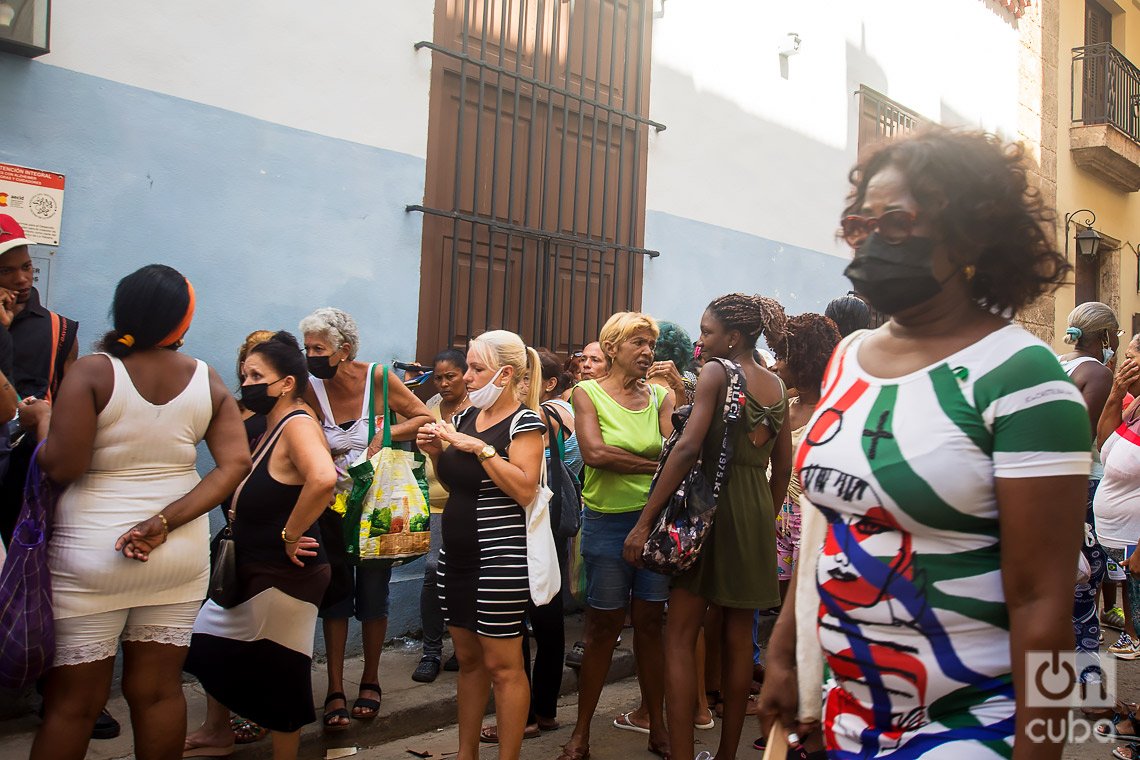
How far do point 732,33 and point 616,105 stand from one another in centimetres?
169

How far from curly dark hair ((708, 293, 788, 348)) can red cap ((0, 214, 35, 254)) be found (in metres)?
2.88

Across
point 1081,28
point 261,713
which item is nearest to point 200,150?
point 261,713

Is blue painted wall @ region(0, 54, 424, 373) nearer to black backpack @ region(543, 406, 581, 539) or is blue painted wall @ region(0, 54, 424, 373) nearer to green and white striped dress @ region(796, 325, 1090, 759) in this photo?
black backpack @ region(543, 406, 581, 539)

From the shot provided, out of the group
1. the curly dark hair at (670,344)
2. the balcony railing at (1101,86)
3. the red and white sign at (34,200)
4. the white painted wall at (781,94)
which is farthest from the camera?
the balcony railing at (1101,86)

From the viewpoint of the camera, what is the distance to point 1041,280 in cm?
210

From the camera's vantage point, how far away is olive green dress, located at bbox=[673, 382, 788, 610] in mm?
4184

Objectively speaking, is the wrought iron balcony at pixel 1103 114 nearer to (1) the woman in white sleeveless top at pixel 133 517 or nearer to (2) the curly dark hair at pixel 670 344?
(2) the curly dark hair at pixel 670 344

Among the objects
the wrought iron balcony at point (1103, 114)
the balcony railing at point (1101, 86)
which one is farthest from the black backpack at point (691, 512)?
the balcony railing at point (1101, 86)

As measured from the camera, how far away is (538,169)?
23.3 ft

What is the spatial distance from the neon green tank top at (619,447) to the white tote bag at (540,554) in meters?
0.73

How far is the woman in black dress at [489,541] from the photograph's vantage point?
12.7ft

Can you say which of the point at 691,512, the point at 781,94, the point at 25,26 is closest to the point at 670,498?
the point at 691,512

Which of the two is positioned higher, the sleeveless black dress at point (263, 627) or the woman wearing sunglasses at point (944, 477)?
the woman wearing sunglasses at point (944, 477)

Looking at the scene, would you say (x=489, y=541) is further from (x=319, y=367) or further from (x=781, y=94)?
(x=781, y=94)
